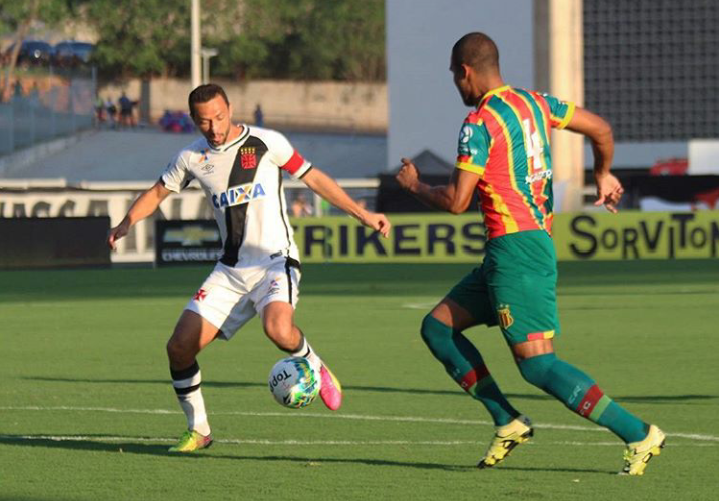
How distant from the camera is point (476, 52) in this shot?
8.17 m

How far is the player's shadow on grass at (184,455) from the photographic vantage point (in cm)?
877

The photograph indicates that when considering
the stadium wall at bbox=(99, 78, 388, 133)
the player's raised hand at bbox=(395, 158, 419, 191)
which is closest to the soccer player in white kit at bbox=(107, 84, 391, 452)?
the player's raised hand at bbox=(395, 158, 419, 191)

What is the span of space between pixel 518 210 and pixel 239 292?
206 centimetres

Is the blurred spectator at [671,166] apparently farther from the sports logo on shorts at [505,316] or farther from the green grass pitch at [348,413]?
the sports logo on shorts at [505,316]

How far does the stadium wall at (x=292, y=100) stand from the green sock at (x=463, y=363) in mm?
70880

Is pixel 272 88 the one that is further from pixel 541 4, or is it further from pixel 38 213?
pixel 38 213

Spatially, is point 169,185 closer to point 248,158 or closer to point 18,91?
point 248,158

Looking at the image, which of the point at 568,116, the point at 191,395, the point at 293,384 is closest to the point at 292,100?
the point at 191,395

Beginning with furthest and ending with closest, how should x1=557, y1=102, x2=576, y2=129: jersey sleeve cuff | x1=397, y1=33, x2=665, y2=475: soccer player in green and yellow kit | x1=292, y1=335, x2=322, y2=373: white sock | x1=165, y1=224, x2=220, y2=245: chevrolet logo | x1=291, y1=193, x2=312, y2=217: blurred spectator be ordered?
x1=291, y1=193, x2=312, y2=217: blurred spectator
x1=165, y1=224, x2=220, y2=245: chevrolet logo
x1=292, y1=335, x2=322, y2=373: white sock
x1=557, y1=102, x2=576, y2=129: jersey sleeve cuff
x1=397, y1=33, x2=665, y2=475: soccer player in green and yellow kit

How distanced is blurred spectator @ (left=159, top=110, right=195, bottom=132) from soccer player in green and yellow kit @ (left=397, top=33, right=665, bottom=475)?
6507 cm

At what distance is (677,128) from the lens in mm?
61594

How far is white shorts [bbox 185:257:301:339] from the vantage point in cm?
960

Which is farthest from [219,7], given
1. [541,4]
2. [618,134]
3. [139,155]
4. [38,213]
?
[38,213]

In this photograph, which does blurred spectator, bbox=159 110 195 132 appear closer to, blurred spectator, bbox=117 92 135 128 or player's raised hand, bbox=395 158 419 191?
blurred spectator, bbox=117 92 135 128
